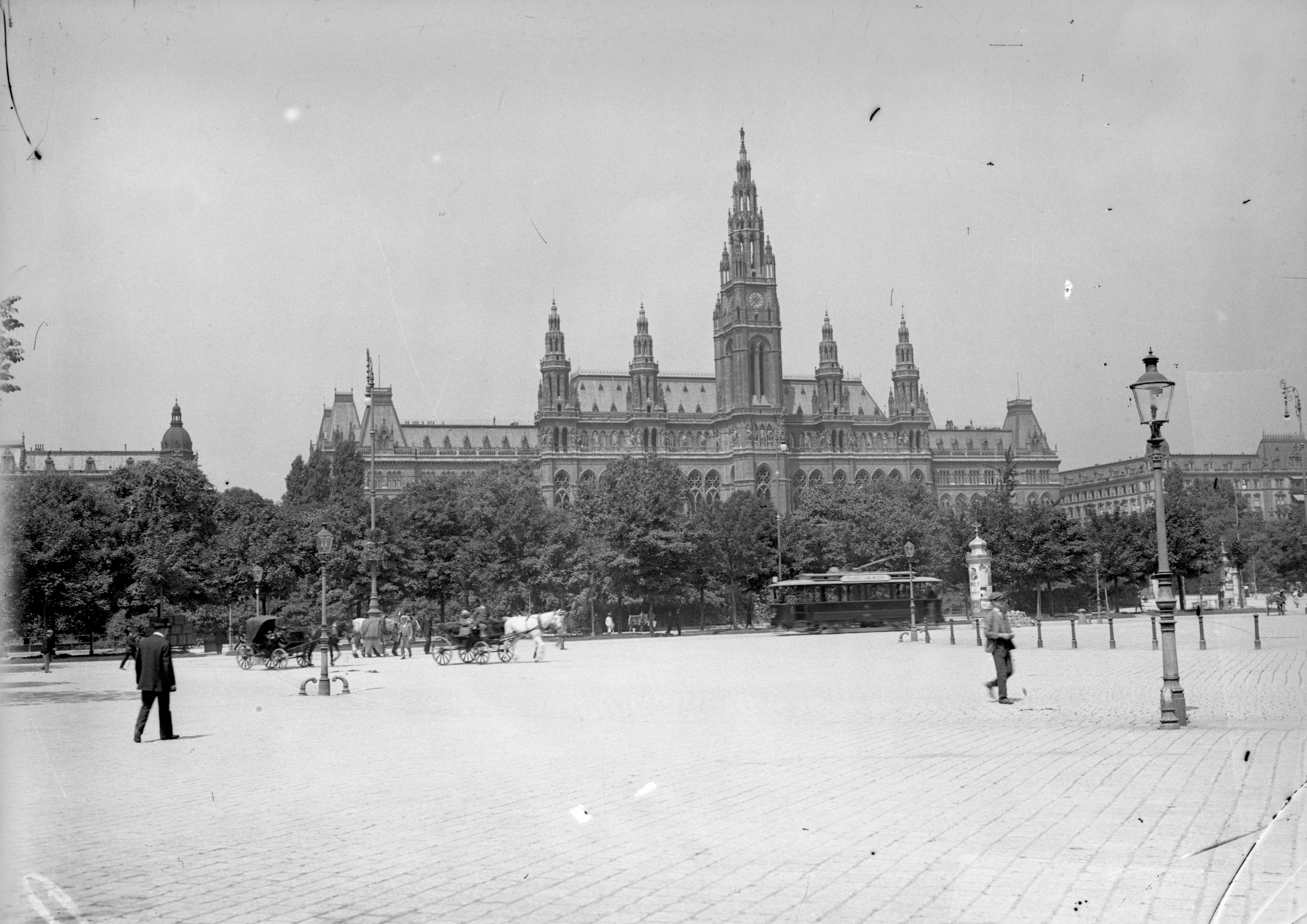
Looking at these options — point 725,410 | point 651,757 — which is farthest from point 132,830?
point 725,410

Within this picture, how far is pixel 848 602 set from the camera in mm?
54281

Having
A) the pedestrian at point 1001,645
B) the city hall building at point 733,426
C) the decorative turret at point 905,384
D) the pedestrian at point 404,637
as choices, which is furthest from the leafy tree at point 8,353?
the decorative turret at point 905,384

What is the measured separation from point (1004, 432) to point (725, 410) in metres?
45.8

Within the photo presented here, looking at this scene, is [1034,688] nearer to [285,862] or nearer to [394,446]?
[285,862]

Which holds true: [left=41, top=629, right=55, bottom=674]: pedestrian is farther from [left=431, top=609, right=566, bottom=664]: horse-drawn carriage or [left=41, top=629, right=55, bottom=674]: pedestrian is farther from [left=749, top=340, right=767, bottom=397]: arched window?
[left=749, top=340, right=767, bottom=397]: arched window

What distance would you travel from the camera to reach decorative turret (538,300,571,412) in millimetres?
135500

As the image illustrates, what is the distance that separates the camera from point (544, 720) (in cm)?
1585

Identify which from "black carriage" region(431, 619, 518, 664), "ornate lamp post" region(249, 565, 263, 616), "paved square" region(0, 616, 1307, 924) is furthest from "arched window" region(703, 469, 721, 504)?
"paved square" region(0, 616, 1307, 924)

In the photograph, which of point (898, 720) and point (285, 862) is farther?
point (898, 720)

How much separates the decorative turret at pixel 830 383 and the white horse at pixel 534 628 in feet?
358

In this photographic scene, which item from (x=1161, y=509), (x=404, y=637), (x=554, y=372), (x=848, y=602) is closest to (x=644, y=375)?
(x=554, y=372)

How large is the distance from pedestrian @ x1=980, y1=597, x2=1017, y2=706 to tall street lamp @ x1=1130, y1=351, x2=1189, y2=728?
2.70m

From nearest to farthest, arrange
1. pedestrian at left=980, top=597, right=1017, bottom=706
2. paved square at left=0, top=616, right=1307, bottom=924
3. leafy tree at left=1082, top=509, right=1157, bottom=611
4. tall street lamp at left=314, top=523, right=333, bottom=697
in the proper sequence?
paved square at left=0, top=616, right=1307, bottom=924, pedestrian at left=980, top=597, right=1017, bottom=706, tall street lamp at left=314, top=523, right=333, bottom=697, leafy tree at left=1082, top=509, right=1157, bottom=611

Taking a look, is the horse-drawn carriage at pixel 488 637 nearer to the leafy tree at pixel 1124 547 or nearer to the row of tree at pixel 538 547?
the row of tree at pixel 538 547
